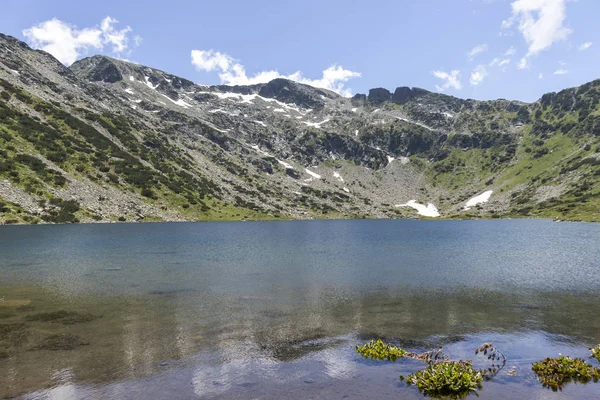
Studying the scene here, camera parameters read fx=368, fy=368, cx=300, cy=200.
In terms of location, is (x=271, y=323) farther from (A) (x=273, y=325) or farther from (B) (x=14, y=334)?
(B) (x=14, y=334)

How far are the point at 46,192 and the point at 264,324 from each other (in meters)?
154

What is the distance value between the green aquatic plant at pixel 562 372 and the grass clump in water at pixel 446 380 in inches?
124

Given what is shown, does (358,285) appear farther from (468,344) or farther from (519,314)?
(468,344)

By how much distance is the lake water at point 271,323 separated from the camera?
17.6 meters

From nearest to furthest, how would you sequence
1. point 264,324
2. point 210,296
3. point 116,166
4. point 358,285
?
point 264,324 → point 210,296 → point 358,285 → point 116,166

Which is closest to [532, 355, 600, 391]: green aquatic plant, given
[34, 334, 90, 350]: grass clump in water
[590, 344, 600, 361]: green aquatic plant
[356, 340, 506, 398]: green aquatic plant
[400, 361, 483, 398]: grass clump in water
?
[356, 340, 506, 398]: green aquatic plant

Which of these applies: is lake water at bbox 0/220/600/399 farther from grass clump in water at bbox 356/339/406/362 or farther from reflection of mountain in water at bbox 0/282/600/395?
grass clump in water at bbox 356/339/406/362

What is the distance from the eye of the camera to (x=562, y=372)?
18453 millimetres

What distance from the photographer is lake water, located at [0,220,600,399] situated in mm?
17562

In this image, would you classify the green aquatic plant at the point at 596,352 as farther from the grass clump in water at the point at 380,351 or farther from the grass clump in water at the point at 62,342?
the grass clump in water at the point at 62,342

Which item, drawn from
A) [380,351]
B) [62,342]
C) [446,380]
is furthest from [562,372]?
[62,342]

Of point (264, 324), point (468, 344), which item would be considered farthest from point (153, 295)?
point (468, 344)

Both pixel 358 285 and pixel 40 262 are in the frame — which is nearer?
pixel 358 285

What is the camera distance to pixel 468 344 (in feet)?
78.0
